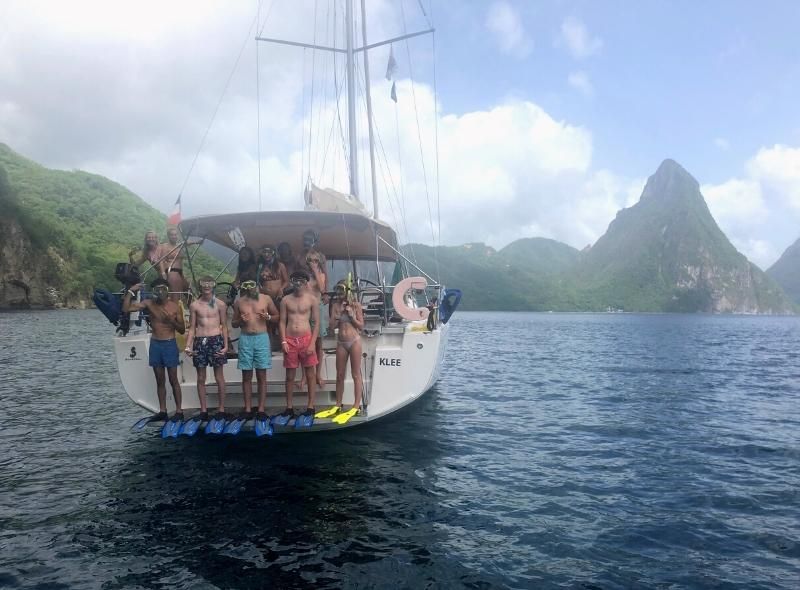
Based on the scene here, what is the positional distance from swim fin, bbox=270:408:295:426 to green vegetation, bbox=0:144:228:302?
51437 millimetres

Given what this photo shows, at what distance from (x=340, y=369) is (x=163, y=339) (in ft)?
8.11

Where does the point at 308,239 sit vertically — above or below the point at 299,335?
above

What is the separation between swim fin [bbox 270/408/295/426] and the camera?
23.6 feet

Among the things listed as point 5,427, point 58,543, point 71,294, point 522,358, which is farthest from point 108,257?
point 58,543

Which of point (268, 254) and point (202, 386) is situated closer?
point (202, 386)

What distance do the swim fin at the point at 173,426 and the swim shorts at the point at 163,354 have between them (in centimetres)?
69

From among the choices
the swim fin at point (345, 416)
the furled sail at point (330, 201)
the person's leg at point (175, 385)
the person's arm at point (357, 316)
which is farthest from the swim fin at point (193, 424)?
the furled sail at point (330, 201)

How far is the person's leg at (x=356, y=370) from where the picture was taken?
25.3 feet

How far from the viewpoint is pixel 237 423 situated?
7.05 m

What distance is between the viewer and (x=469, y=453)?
8430 millimetres

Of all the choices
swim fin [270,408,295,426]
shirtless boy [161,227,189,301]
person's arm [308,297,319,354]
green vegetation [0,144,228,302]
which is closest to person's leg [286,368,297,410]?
swim fin [270,408,295,426]

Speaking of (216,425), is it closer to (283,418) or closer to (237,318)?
(283,418)

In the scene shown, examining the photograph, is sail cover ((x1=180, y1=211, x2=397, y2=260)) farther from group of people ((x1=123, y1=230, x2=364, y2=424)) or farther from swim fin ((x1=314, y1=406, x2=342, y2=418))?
swim fin ((x1=314, y1=406, x2=342, y2=418))

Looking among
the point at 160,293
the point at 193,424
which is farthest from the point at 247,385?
the point at 160,293
